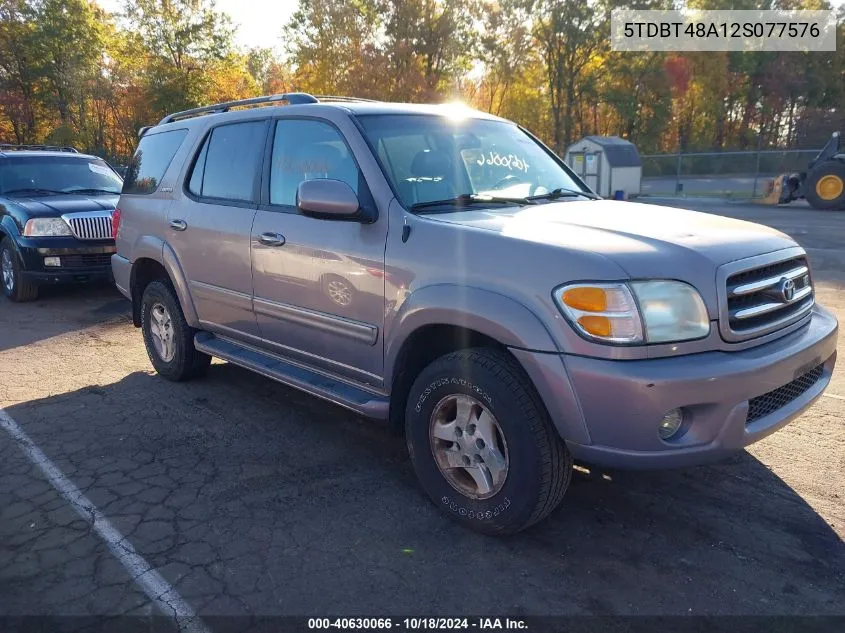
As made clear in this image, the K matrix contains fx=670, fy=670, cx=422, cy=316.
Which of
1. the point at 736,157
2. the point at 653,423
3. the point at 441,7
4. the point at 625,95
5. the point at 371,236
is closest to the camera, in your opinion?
the point at 653,423

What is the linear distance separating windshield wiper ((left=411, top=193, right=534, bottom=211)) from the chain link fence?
2503 cm

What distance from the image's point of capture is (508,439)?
110 inches

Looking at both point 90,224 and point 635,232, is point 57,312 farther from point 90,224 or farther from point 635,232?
point 635,232

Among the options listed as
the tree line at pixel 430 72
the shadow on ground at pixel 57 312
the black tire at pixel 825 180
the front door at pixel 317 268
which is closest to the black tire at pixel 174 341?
the front door at pixel 317 268

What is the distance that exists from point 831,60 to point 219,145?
52.5 metres

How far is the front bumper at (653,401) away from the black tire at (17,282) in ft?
25.5

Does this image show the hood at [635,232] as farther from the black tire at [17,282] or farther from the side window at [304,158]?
the black tire at [17,282]

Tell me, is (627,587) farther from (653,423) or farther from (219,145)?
(219,145)

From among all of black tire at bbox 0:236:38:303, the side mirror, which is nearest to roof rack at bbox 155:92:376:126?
the side mirror

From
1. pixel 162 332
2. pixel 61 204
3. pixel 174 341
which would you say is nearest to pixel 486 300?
pixel 174 341

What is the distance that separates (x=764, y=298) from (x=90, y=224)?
25.6 feet

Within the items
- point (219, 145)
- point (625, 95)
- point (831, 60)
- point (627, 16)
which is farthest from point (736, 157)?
point (219, 145)

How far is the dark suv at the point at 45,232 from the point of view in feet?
26.8

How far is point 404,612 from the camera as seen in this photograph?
2.55 m
